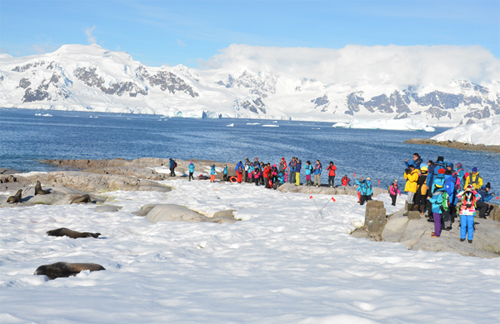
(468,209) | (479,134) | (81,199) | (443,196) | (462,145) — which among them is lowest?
(81,199)

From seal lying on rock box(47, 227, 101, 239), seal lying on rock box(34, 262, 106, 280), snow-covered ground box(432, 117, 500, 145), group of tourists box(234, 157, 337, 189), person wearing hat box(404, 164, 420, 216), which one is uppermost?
snow-covered ground box(432, 117, 500, 145)

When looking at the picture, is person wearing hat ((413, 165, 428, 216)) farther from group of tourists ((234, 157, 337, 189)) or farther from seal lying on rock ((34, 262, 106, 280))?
seal lying on rock ((34, 262, 106, 280))

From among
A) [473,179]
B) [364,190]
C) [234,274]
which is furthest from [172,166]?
[234,274]

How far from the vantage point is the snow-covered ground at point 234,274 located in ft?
20.8

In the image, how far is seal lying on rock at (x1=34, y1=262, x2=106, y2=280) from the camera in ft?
28.8

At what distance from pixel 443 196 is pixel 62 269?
11227 millimetres

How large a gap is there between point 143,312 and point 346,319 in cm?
328

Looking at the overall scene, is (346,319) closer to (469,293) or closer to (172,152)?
(469,293)

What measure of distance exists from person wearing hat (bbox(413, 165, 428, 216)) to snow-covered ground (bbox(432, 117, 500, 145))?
9585 centimetres

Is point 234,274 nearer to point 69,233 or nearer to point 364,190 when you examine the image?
point 69,233

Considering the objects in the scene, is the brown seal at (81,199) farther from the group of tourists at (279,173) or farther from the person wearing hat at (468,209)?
the person wearing hat at (468,209)

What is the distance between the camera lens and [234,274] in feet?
31.5

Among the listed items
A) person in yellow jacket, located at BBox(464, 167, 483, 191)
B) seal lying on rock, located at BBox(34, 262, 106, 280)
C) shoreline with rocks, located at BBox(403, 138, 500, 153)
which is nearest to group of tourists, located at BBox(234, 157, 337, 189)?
person in yellow jacket, located at BBox(464, 167, 483, 191)

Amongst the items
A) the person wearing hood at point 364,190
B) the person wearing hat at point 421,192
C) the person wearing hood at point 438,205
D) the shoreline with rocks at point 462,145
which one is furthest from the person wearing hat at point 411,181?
the shoreline with rocks at point 462,145
